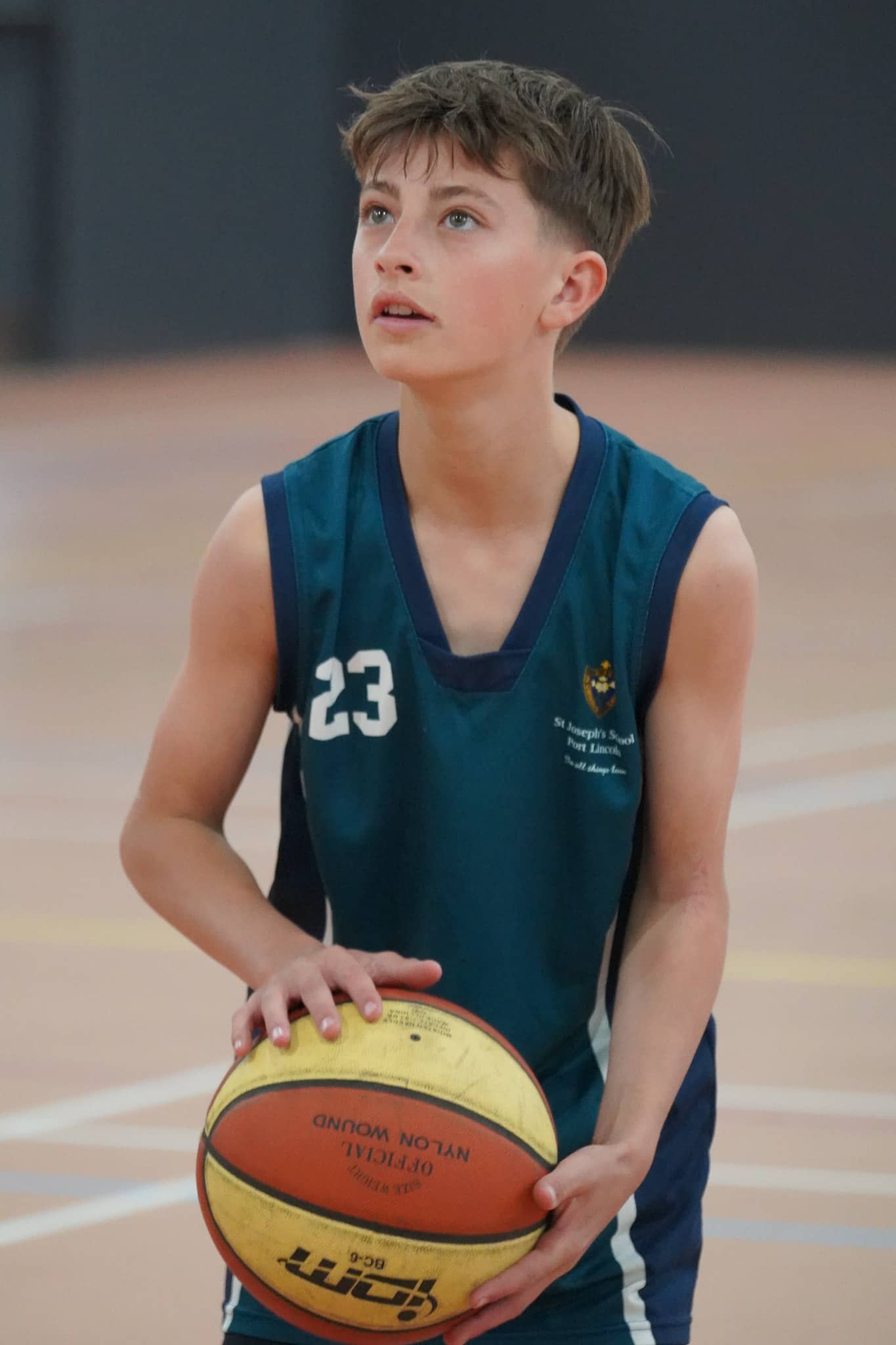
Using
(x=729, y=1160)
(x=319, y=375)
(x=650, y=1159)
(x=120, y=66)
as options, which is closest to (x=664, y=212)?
(x=319, y=375)

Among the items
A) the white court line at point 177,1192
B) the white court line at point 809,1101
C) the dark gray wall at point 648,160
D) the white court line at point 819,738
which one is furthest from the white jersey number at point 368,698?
the dark gray wall at point 648,160

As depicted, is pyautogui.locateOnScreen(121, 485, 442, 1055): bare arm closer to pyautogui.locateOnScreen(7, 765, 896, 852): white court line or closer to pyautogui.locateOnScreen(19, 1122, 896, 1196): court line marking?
pyautogui.locateOnScreen(19, 1122, 896, 1196): court line marking

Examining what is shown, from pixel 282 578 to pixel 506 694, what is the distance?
0.88 feet

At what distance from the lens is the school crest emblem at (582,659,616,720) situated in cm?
216

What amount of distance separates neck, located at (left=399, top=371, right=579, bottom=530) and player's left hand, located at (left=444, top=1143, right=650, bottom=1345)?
711mm

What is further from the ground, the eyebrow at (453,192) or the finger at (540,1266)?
the eyebrow at (453,192)

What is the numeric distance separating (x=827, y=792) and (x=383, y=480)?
353cm

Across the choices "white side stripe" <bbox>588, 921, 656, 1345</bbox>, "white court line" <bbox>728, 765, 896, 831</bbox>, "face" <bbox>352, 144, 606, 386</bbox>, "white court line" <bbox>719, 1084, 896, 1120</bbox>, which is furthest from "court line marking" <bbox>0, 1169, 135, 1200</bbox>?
"white court line" <bbox>728, 765, 896, 831</bbox>

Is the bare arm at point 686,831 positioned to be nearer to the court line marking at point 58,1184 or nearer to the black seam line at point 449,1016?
the black seam line at point 449,1016

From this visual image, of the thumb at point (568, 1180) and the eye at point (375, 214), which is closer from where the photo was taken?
the thumb at point (568, 1180)

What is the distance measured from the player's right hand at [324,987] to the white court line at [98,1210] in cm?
130

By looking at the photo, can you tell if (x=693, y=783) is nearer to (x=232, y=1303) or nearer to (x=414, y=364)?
(x=414, y=364)

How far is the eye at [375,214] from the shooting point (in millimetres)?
2131

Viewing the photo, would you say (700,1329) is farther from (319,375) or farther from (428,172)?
(319,375)
